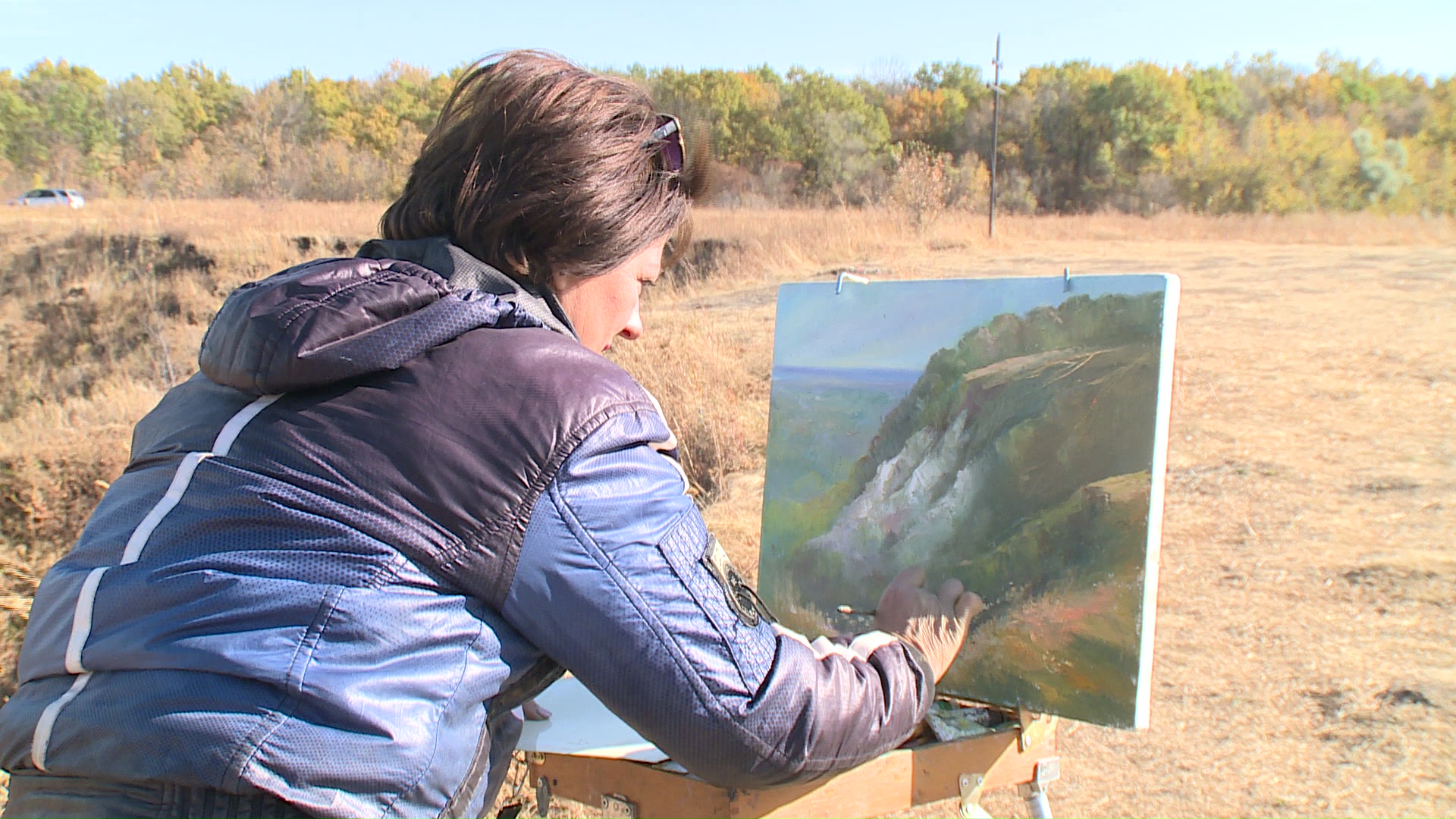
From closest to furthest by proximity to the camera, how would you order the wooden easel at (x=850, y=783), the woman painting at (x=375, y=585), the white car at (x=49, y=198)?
1. the woman painting at (x=375, y=585)
2. the wooden easel at (x=850, y=783)
3. the white car at (x=49, y=198)

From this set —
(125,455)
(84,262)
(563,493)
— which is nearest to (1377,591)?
(563,493)

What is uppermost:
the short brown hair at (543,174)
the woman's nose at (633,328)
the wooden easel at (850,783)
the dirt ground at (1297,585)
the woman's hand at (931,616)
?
the short brown hair at (543,174)

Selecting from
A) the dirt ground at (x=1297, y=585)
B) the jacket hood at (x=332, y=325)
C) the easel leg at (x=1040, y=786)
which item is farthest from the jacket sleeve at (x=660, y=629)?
the dirt ground at (x=1297, y=585)

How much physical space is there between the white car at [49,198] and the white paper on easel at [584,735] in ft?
107

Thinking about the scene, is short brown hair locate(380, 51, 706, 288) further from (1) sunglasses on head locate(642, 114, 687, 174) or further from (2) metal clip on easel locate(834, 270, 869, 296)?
(2) metal clip on easel locate(834, 270, 869, 296)

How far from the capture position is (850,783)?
4.52 feet

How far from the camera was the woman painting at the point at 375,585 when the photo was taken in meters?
0.87

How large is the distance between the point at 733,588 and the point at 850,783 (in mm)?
491

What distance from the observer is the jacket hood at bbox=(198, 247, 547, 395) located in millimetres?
904

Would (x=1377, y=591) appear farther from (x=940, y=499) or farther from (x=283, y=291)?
(x=283, y=291)

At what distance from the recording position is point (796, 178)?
33000 mm

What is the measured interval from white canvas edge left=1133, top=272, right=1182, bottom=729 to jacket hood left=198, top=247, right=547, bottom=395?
1040 millimetres

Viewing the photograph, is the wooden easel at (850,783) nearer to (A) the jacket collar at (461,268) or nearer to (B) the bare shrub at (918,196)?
(A) the jacket collar at (461,268)

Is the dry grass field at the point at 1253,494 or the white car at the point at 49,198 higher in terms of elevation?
the white car at the point at 49,198
